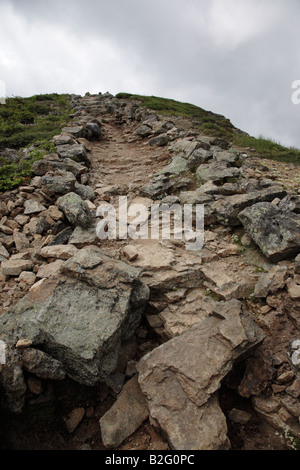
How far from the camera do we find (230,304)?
16.2ft

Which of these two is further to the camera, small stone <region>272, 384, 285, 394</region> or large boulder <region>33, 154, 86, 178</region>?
large boulder <region>33, 154, 86, 178</region>

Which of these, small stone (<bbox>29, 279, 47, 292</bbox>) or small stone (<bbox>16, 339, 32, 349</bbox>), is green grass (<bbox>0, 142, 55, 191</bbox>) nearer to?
small stone (<bbox>29, 279, 47, 292</bbox>)

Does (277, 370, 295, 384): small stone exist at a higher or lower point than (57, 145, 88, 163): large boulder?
lower

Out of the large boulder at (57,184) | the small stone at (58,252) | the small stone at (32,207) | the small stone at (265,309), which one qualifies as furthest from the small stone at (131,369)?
the large boulder at (57,184)

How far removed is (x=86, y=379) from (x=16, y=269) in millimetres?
3210

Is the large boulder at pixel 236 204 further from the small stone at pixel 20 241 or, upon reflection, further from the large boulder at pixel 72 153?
the large boulder at pixel 72 153

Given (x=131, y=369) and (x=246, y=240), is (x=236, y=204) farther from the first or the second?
(x=131, y=369)

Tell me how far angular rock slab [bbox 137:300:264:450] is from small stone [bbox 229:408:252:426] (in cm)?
51

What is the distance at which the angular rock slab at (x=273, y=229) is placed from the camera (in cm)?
597

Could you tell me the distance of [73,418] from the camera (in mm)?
4184

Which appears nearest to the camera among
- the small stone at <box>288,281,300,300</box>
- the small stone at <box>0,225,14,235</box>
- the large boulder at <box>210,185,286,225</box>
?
the small stone at <box>288,281,300,300</box>

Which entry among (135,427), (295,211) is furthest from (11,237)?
(295,211)

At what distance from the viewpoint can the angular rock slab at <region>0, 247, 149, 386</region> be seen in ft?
13.4

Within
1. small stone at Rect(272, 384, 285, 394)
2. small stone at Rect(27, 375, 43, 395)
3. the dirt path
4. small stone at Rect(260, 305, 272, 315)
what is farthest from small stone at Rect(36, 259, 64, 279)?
the dirt path
